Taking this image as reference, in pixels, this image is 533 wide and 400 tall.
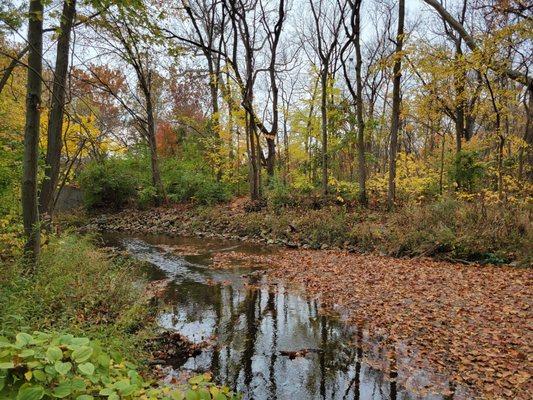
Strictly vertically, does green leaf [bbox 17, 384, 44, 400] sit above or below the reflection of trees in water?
above

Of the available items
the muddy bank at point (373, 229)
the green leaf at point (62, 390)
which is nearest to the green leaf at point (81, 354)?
the green leaf at point (62, 390)

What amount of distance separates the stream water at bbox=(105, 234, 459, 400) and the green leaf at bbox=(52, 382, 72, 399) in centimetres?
272

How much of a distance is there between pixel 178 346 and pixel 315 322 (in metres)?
2.29

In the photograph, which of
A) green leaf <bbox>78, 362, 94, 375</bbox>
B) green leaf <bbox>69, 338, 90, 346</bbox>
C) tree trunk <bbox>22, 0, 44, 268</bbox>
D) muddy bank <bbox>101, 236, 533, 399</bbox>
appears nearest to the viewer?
green leaf <bbox>78, 362, 94, 375</bbox>

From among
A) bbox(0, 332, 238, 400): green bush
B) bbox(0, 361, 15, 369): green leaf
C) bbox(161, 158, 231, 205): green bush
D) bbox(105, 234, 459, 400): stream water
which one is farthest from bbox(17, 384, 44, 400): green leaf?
bbox(161, 158, 231, 205): green bush

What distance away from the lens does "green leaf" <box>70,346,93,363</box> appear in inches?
73.2

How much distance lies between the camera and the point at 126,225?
18484mm

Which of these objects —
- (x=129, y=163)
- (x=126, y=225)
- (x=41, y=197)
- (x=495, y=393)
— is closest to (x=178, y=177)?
(x=129, y=163)

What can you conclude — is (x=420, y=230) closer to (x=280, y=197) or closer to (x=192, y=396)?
(x=280, y=197)

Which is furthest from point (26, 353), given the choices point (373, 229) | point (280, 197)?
point (280, 197)

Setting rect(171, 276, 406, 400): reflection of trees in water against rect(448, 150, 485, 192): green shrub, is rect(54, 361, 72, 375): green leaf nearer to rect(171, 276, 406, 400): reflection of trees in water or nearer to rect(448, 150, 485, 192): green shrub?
rect(171, 276, 406, 400): reflection of trees in water

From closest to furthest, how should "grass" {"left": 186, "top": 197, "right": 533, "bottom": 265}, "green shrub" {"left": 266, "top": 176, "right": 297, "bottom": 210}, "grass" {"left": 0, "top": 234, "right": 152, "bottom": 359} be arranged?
"grass" {"left": 0, "top": 234, "right": 152, "bottom": 359} → "grass" {"left": 186, "top": 197, "right": 533, "bottom": 265} → "green shrub" {"left": 266, "top": 176, "right": 297, "bottom": 210}

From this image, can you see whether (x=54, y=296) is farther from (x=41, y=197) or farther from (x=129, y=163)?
(x=129, y=163)

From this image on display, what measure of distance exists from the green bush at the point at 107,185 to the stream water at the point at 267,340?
13.4m
